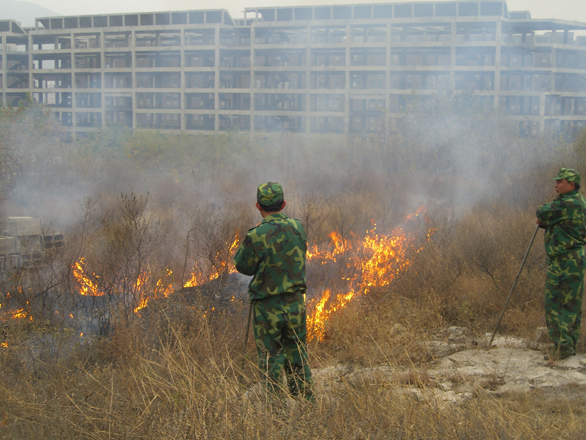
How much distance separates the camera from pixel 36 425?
11.0 feet

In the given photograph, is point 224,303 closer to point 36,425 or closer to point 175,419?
point 36,425

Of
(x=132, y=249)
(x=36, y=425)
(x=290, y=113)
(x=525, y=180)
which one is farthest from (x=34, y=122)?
(x=290, y=113)

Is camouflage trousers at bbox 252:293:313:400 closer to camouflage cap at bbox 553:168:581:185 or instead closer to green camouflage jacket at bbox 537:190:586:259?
green camouflage jacket at bbox 537:190:586:259

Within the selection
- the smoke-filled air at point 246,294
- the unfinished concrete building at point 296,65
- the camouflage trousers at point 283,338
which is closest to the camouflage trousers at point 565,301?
the smoke-filled air at point 246,294

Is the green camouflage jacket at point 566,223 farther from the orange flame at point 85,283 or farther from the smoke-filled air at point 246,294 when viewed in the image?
the orange flame at point 85,283

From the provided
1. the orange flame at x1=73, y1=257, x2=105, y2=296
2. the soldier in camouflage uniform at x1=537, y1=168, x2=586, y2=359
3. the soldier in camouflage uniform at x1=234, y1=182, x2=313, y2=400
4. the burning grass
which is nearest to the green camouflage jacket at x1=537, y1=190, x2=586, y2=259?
the soldier in camouflage uniform at x1=537, y1=168, x2=586, y2=359

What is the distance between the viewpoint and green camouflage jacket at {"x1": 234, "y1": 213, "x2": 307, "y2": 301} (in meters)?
3.69

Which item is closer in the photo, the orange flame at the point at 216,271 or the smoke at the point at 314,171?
the orange flame at the point at 216,271

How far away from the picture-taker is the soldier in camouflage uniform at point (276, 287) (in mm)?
3686

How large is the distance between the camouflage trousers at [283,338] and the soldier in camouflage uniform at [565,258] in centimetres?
276

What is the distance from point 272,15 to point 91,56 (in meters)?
19.1

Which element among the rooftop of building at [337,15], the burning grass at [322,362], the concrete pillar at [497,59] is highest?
the rooftop of building at [337,15]

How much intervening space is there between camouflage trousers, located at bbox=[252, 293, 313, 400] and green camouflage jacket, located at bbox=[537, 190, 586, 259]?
2757 mm

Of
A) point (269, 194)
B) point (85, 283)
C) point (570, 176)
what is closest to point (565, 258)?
point (570, 176)
